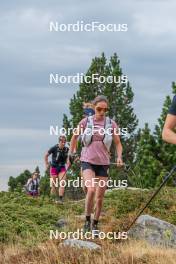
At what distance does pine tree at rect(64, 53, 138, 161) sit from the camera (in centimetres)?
4594

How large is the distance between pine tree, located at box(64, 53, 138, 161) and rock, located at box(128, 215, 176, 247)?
114ft

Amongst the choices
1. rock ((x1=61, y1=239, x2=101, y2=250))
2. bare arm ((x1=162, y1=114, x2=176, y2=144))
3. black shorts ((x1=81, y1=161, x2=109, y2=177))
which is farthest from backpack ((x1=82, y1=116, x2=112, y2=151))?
bare arm ((x1=162, y1=114, x2=176, y2=144))

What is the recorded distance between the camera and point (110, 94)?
47000 millimetres

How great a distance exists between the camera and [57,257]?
24.5 feet

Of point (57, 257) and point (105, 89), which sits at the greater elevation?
point (105, 89)

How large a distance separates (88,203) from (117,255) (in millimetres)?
2323

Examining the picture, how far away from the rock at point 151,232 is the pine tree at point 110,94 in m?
34.9

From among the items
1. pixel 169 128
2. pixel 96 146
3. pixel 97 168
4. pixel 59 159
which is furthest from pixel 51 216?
pixel 169 128

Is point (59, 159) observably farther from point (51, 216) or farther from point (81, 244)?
point (81, 244)

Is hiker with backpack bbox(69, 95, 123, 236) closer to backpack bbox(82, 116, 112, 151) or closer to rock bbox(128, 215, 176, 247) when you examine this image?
backpack bbox(82, 116, 112, 151)

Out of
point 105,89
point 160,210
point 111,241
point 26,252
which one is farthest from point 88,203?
point 105,89

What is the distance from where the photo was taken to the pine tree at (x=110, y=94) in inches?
1809

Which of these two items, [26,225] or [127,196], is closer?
[26,225]

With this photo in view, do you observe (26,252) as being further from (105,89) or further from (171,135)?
(105,89)
